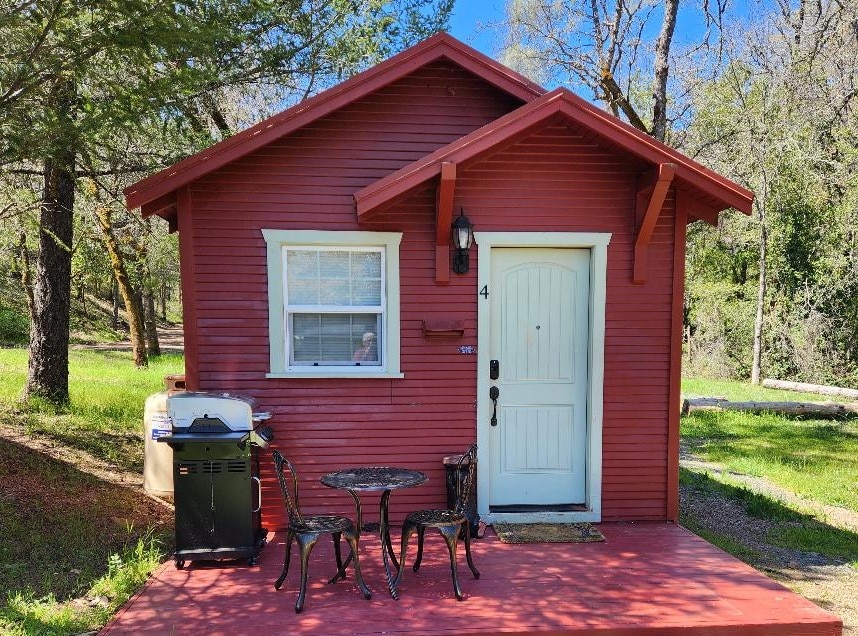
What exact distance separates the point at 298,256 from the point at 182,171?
1.11m

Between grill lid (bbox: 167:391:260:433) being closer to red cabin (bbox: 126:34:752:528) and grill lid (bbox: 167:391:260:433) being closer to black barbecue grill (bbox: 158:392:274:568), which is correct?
black barbecue grill (bbox: 158:392:274:568)

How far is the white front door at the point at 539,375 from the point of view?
4848 mm

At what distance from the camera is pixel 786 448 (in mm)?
8281

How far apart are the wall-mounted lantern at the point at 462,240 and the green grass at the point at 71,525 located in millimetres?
3298

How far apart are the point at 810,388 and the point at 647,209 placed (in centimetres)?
1090

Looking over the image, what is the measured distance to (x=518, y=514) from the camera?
4820 millimetres

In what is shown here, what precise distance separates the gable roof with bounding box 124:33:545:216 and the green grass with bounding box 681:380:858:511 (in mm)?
5683

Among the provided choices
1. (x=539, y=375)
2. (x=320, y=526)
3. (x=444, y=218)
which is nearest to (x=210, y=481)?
(x=320, y=526)

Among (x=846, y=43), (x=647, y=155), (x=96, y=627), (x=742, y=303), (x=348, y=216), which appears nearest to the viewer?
(x=96, y=627)

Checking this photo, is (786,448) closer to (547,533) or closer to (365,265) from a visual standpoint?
(547,533)

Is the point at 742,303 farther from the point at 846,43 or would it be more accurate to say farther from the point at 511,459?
the point at 511,459

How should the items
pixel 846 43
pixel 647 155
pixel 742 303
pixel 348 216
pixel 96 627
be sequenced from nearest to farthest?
pixel 96 627 → pixel 647 155 → pixel 348 216 → pixel 846 43 → pixel 742 303

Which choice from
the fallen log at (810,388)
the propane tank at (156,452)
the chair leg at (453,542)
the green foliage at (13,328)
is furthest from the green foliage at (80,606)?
the green foliage at (13,328)

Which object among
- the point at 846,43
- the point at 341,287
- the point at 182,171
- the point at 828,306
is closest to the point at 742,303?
the point at 828,306
